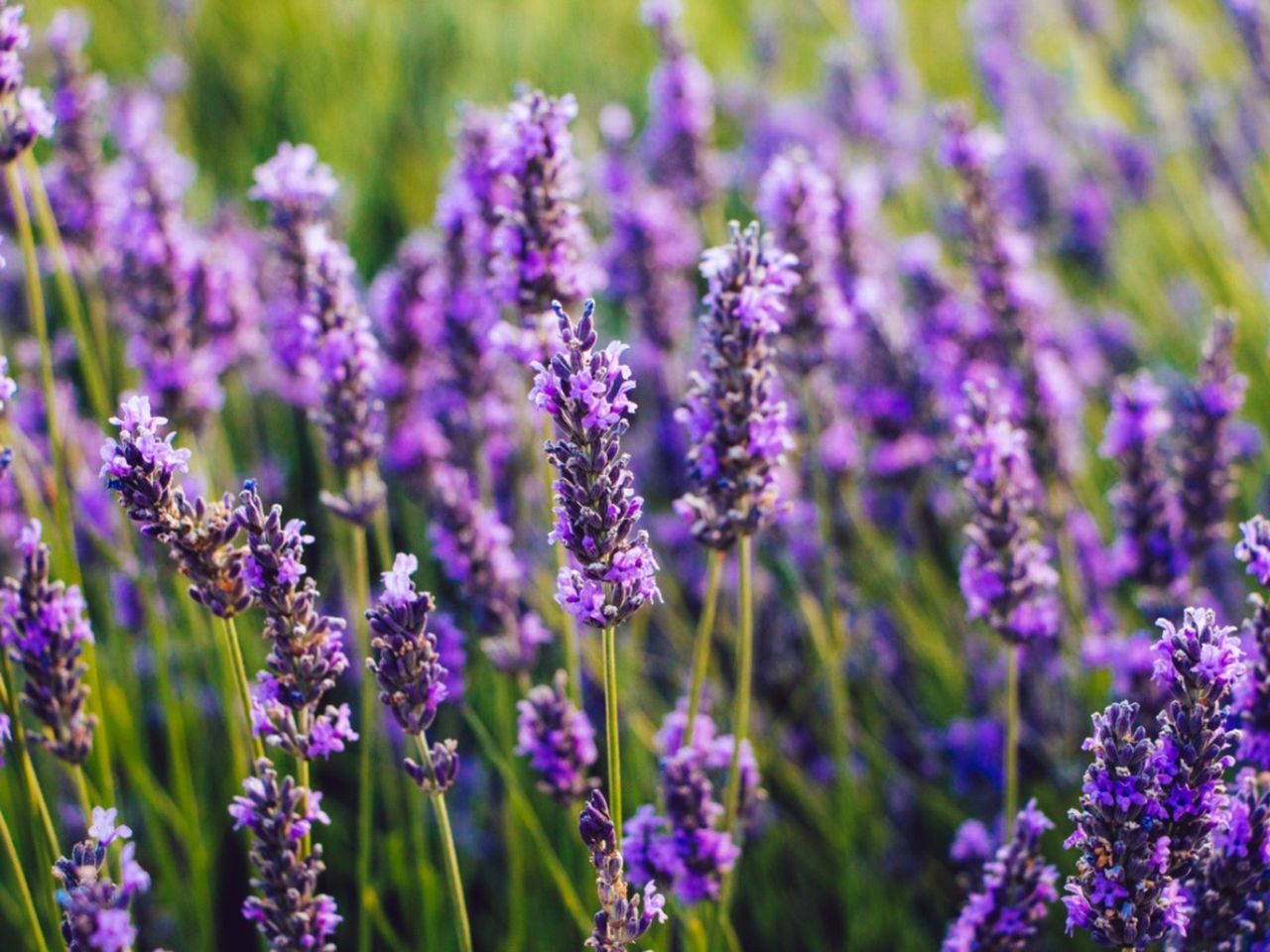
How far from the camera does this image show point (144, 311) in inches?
97.9

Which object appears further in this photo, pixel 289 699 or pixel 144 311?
pixel 144 311

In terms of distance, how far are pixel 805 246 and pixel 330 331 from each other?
36.4 inches

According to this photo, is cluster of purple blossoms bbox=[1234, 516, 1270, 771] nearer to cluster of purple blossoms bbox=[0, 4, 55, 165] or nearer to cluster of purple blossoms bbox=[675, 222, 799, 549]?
cluster of purple blossoms bbox=[675, 222, 799, 549]

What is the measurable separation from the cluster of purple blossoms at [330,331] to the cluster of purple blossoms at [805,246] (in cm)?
80

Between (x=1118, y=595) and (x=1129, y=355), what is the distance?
1.05 metres

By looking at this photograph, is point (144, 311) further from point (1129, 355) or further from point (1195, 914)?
point (1129, 355)

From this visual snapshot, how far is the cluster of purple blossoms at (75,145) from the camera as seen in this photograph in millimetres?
2615

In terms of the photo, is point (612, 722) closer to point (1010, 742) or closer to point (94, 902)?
point (94, 902)

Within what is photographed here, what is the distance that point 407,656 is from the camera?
1.50 m

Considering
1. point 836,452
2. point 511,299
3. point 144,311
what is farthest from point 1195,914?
point 144,311

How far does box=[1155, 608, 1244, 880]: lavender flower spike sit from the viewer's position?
1376 millimetres

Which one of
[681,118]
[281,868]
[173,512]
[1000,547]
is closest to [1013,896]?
[1000,547]

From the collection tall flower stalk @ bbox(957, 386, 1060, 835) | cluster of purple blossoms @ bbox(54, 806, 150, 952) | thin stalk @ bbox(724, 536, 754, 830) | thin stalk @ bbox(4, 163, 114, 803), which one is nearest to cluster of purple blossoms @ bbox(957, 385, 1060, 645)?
tall flower stalk @ bbox(957, 386, 1060, 835)

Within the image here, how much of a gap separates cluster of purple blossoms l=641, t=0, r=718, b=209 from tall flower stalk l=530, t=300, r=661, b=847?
1.68 m
